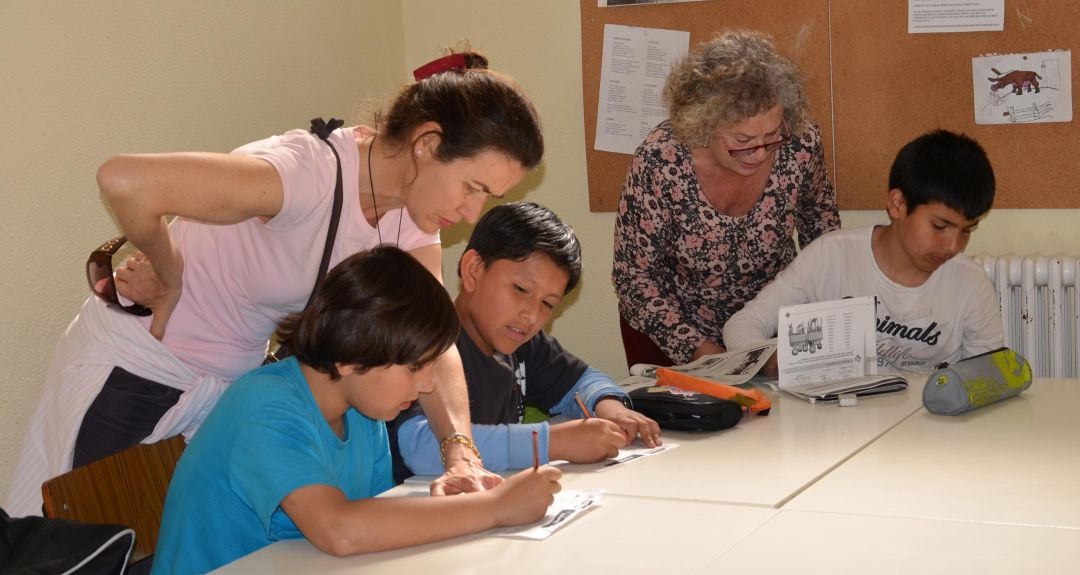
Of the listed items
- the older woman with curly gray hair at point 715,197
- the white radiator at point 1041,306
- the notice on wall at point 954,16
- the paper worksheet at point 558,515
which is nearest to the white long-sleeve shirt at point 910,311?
the older woman with curly gray hair at point 715,197

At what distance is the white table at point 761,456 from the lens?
1667 mm

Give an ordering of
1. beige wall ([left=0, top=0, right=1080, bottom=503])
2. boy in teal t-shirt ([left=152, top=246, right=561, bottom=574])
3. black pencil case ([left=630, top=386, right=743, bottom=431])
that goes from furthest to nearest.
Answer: beige wall ([left=0, top=0, right=1080, bottom=503]) → black pencil case ([left=630, top=386, right=743, bottom=431]) → boy in teal t-shirt ([left=152, top=246, right=561, bottom=574])

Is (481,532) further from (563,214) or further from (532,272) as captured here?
(563,214)

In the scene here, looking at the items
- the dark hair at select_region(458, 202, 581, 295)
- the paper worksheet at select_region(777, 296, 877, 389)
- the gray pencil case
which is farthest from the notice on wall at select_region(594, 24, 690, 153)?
the gray pencil case

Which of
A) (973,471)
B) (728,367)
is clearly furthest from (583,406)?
(973,471)

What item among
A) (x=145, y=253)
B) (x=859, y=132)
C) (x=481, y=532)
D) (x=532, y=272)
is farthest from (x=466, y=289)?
(x=859, y=132)

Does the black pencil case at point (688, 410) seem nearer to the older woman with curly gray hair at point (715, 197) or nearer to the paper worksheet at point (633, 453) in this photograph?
the paper worksheet at point (633, 453)

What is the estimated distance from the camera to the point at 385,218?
2006mm

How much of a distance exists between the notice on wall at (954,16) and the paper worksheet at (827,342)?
122 cm

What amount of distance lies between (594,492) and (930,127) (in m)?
2.06

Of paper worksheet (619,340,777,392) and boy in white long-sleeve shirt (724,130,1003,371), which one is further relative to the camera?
boy in white long-sleeve shirt (724,130,1003,371)

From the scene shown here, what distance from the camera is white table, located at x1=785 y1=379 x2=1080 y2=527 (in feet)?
4.97

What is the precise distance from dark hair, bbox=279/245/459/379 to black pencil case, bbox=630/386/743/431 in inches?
23.3

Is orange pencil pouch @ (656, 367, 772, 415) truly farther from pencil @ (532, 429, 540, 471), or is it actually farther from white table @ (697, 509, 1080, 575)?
white table @ (697, 509, 1080, 575)
